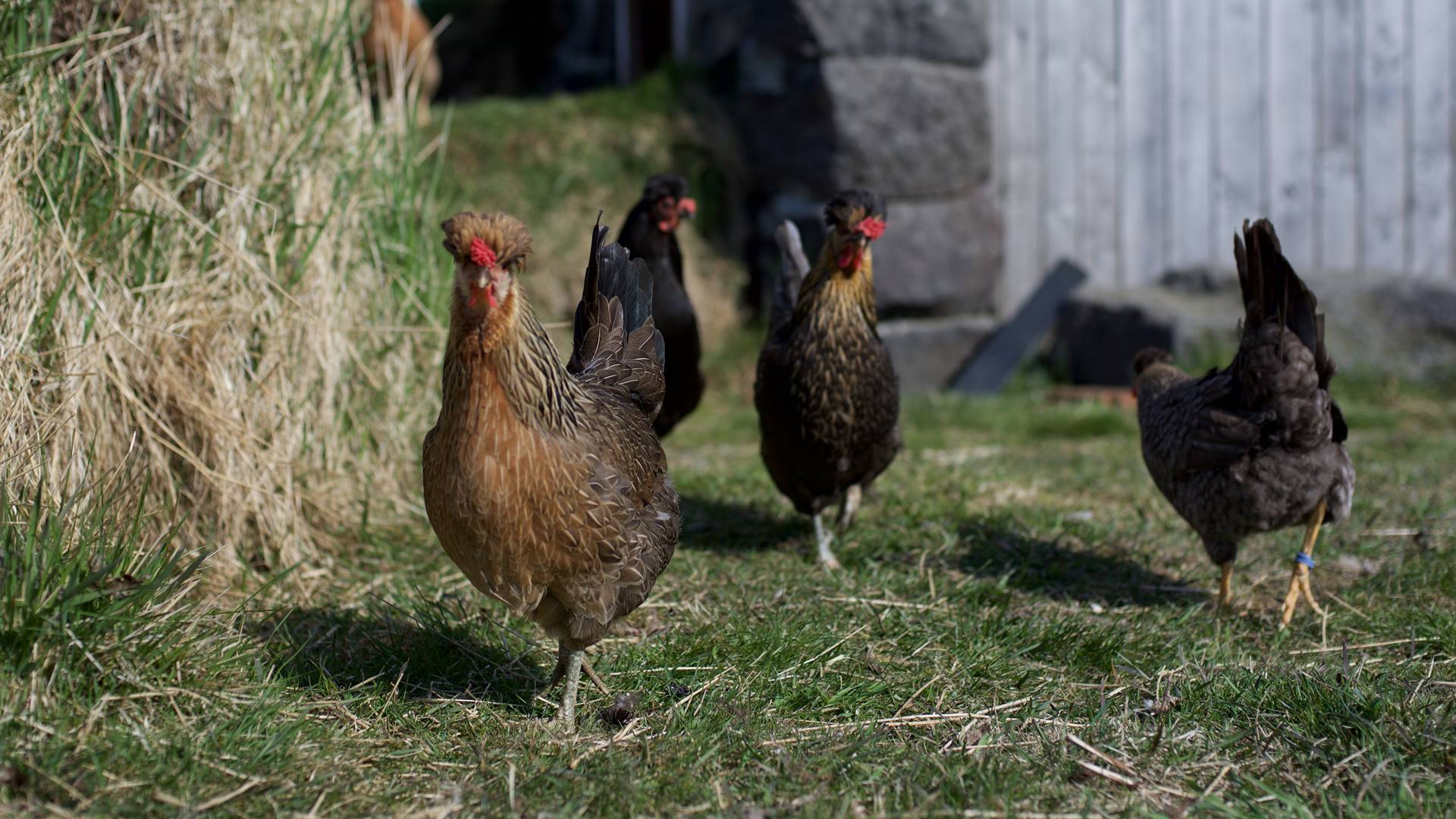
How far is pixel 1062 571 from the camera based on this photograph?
369 cm

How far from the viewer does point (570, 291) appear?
7.13 metres

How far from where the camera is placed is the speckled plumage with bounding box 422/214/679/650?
234 cm

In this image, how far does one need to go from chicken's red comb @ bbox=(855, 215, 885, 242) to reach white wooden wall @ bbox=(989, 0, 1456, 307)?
413 cm

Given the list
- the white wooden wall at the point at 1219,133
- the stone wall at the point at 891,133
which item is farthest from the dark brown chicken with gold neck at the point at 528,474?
the white wooden wall at the point at 1219,133

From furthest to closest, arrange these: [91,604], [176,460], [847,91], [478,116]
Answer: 1. [478,116]
2. [847,91]
3. [176,460]
4. [91,604]

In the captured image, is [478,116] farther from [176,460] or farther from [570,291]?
[176,460]

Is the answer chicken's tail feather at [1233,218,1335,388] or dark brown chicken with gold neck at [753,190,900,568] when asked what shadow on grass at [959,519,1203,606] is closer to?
dark brown chicken with gold neck at [753,190,900,568]

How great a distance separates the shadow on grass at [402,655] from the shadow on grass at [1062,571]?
158cm

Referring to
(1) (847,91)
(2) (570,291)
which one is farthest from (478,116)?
(1) (847,91)

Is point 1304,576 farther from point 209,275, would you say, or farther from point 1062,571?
point 209,275

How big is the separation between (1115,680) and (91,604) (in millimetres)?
2379

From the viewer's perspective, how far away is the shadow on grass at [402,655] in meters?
2.70

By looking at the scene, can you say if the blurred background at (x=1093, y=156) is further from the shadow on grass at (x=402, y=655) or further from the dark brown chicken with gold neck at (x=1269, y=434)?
the shadow on grass at (x=402, y=655)

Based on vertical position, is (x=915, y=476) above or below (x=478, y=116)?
below
